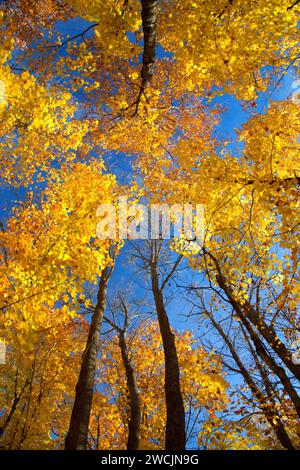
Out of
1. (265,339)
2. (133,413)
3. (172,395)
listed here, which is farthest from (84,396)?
(265,339)

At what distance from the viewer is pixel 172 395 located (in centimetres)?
594

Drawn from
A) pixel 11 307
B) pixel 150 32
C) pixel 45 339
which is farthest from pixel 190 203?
pixel 45 339

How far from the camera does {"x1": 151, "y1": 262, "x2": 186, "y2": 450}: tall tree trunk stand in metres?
5.32

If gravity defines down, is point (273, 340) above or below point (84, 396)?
above

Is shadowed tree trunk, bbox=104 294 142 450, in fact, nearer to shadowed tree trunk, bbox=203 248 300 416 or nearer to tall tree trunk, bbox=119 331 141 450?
tall tree trunk, bbox=119 331 141 450

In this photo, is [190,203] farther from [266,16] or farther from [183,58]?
[266,16]

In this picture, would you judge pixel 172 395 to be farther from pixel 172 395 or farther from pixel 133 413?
pixel 133 413

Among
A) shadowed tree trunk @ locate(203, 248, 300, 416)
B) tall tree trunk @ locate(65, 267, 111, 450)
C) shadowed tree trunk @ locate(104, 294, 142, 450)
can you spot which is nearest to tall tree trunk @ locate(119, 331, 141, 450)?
shadowed tree trunk @ locate(104, 294, 142, 450)

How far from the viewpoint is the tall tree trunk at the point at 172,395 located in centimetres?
532

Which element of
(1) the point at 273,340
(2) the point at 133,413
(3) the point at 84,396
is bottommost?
(2) the point at 133,413

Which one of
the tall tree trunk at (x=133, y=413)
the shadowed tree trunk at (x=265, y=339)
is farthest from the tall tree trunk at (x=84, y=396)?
the shadowed tree trunk at (x=265, y=339)
